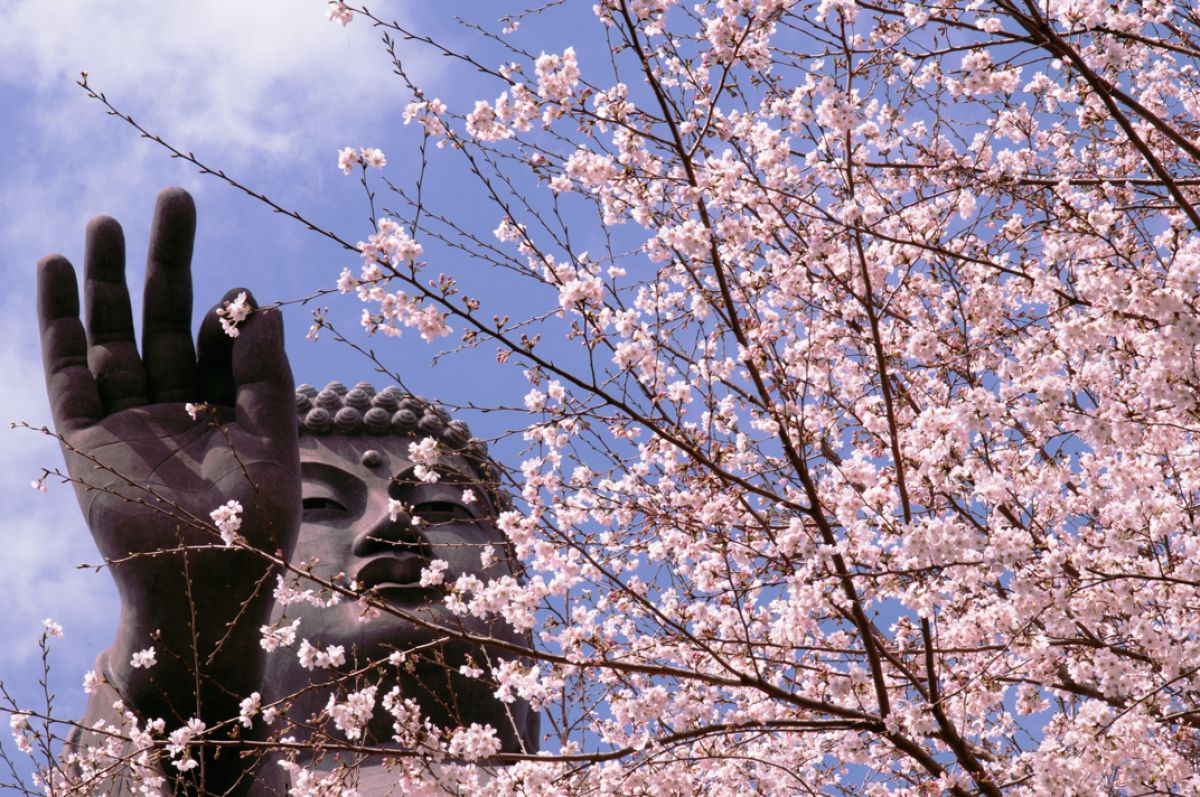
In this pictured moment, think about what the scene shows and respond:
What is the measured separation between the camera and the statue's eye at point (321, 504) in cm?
813

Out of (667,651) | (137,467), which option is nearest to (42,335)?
(137,467)

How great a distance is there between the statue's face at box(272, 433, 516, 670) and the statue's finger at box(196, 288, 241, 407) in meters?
1.06

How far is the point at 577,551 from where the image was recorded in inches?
208

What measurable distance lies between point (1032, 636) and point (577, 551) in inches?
73.2

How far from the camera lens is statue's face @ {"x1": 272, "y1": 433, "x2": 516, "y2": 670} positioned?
7.21 m

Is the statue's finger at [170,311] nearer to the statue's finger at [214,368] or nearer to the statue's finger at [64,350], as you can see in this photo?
the statue's finger at [214,368]

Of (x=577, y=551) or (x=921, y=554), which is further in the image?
(x=577, y=551)

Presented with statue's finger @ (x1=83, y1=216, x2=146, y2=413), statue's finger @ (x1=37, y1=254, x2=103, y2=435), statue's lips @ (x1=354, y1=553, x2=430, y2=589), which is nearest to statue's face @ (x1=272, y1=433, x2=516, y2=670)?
statue's lips @ (x1=354, y1=553, x2=430, y2=589)

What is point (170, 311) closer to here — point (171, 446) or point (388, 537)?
point (171, 446)

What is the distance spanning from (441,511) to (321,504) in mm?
791

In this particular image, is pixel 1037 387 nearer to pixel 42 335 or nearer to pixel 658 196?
Result: pixel 658 196

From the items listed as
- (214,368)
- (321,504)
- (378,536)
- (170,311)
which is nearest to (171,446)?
(214,368)

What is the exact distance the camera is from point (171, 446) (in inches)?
250

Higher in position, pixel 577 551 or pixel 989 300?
pixel 989 300
